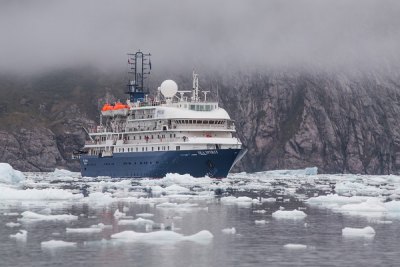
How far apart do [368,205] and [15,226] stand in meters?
23.5

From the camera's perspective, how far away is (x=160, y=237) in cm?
3819

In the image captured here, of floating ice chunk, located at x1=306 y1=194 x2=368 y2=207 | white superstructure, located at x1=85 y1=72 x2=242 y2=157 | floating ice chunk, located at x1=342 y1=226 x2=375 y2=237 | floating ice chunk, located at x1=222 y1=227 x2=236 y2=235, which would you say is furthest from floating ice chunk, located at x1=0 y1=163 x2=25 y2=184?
floating ice chunk, located at x1=342 y1=226 x2=375 y2=237

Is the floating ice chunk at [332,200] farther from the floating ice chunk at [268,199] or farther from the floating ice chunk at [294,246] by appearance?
the floating ice chunk at [294,246]

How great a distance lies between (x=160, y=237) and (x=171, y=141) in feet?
232

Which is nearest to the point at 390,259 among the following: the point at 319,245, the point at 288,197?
the point at 319,245

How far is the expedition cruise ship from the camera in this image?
4205 inches

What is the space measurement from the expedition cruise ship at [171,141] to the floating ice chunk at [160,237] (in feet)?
220

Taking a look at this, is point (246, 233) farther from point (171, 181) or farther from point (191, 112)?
point (191, 112)

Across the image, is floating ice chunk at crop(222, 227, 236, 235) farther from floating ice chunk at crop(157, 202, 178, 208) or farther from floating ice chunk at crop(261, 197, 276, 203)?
floating ice chunk at crop(261, 197, 276, 203)

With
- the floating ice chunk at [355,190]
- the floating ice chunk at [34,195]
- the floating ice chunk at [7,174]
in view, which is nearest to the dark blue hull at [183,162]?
the floating ice chunk at [7,174]

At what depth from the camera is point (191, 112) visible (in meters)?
109

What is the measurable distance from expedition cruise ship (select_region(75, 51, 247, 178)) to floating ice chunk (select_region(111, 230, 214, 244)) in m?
67.2

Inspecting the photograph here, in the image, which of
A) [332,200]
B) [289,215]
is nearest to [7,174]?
[332,200]

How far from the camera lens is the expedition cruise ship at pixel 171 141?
10681 centimetres
